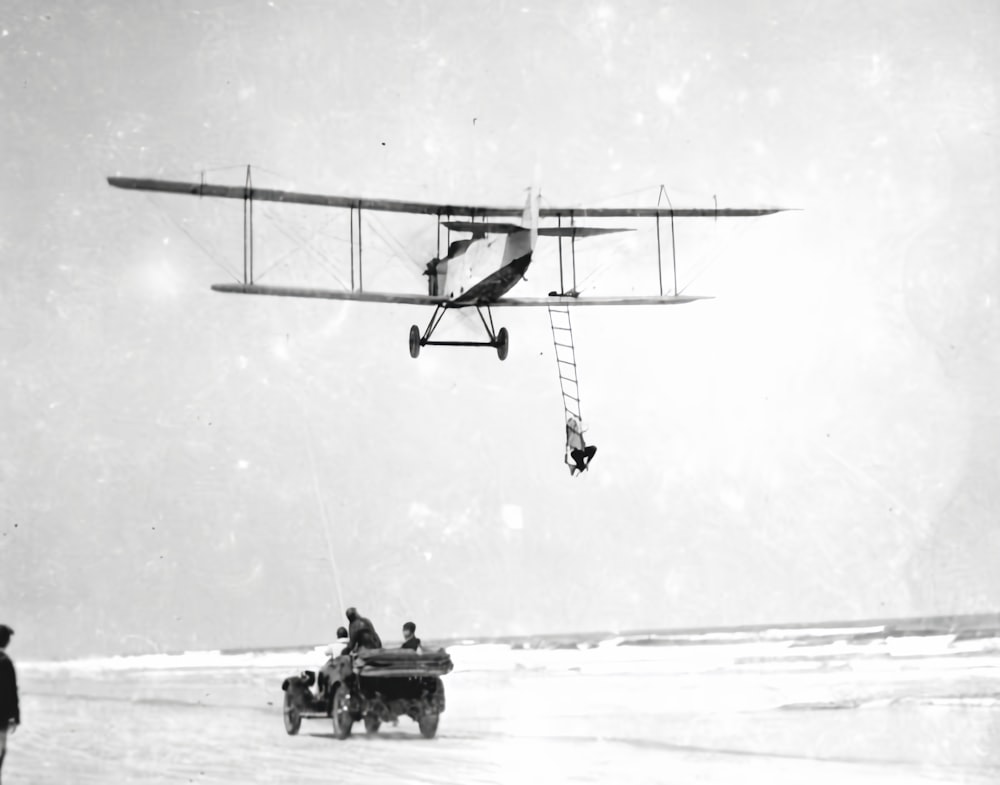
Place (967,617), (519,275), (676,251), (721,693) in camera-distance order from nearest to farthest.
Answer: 1. (519,275)
2. (676,251)
3. (721,693)
4. (967,617)

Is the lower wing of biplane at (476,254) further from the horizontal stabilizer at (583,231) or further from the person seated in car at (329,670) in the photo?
the person seated in car at (329,670)

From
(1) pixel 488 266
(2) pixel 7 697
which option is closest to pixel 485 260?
(1) pixel 488 266

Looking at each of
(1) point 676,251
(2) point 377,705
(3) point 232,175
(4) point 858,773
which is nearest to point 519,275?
(1) point 676,251

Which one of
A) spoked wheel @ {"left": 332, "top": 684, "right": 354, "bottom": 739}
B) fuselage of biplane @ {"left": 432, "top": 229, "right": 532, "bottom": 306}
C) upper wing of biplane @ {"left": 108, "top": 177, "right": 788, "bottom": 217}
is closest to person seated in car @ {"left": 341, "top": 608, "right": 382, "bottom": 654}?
spoked wheel @ {"left": 332, "top": 684, "right": 354, "bottom": 739}

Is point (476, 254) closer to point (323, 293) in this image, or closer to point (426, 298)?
point (426, 298)

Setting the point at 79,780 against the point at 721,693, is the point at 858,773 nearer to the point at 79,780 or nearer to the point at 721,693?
the point at 79,780

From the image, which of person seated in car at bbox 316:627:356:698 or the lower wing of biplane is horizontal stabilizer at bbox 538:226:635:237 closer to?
the lower wing of biplane
